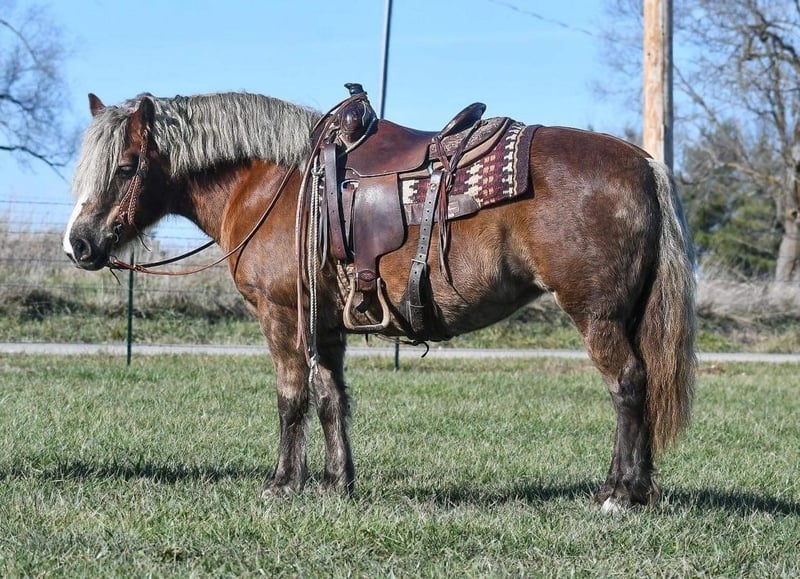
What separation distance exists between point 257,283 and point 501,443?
2.79 m

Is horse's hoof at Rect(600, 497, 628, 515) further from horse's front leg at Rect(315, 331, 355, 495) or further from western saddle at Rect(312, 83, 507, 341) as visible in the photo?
horse's front leg at Rect(315, 331, 355, 495)

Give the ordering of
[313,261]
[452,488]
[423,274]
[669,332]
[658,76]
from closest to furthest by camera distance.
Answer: [669,332] < [423,274] < [313,261] < [452,488] < [658,76]

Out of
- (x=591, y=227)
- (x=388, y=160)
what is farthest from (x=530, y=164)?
(x=388, y=160)

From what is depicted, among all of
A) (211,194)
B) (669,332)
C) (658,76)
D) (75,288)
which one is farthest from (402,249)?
(75,288)

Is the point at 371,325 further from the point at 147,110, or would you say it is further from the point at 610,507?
the point at 147,110

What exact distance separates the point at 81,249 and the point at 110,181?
0.42m

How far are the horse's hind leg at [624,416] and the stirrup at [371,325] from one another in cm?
106

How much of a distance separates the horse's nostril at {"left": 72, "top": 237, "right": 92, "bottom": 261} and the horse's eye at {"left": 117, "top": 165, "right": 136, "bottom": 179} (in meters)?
0.43

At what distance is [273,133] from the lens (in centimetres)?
573

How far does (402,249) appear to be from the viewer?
523 centimetres

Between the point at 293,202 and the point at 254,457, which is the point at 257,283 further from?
the point at 254,457

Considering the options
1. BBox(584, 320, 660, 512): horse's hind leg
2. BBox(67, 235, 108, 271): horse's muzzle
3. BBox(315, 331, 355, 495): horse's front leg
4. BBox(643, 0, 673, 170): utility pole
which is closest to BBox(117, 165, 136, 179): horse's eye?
BBox(67, 235, 108, 271): horse's muzzle

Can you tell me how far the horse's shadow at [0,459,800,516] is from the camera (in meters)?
5.58

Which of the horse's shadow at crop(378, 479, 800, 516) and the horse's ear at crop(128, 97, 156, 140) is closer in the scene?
the horse's shadow at crop(378, 479, 800, 516)
